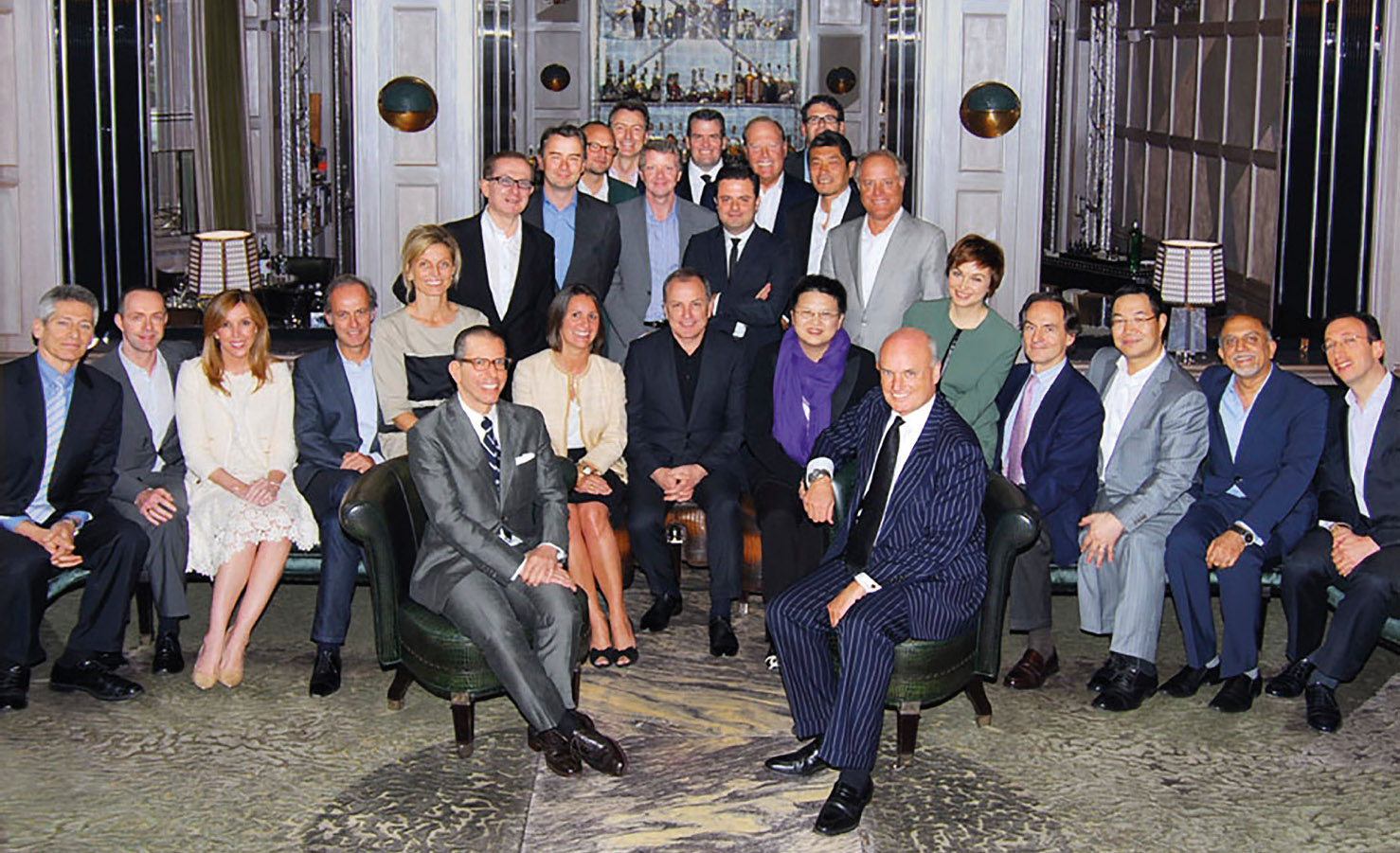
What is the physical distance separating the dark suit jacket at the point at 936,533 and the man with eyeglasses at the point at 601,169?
249 cm

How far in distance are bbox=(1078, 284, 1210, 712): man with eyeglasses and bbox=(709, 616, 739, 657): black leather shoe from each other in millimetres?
1170

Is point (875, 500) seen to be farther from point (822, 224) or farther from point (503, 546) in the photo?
point (822, 224)

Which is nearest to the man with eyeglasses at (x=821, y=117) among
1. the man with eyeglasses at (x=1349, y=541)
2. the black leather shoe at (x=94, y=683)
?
the man with eyeglasses at (x=1349, y=541)

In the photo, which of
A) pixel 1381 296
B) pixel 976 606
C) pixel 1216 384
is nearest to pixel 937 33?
pixel 1381 296

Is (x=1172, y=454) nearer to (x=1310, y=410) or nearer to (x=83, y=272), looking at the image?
(x=1310, y=410)

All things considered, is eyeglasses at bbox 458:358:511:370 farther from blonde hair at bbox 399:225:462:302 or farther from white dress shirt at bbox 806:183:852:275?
white dress shirt at bbox 806:183:852:275

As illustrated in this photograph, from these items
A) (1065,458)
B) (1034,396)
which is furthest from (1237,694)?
(1034,396)

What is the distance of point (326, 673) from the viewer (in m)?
5.29

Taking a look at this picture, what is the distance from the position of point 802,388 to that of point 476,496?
4.41 ft

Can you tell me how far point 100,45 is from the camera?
8.08 m

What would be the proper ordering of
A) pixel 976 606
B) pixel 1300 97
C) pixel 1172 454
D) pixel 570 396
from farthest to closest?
pixel 1300 97, pixel 570 396, pixel 1172 454, pixel 976 606

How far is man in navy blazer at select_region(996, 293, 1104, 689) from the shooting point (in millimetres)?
5363

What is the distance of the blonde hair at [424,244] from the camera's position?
5641 millimetres

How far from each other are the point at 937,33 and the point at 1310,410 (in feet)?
12.0
